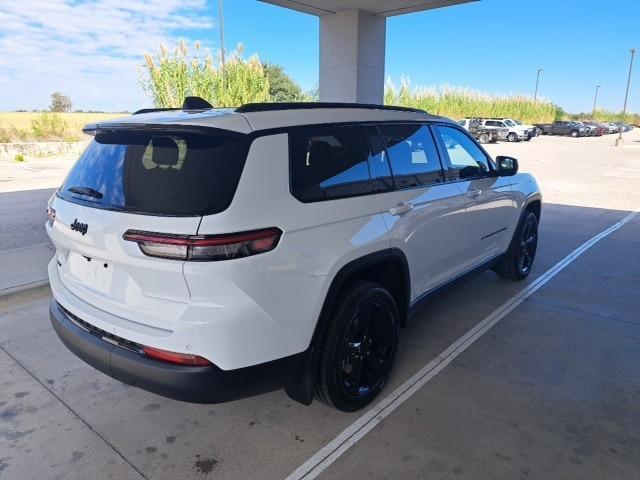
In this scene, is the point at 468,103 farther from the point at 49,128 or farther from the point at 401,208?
the point at 401,208

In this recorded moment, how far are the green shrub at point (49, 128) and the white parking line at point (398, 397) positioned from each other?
2535 cm

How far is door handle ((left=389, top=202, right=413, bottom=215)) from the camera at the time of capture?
2866mm

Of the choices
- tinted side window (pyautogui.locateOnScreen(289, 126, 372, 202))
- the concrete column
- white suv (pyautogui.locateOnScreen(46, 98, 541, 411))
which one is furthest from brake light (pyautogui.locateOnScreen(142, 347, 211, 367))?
the concrete column

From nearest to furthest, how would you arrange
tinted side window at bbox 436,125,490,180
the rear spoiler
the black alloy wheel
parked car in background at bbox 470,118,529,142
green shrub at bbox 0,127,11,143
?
the rear spoiler → tinted side window at bbox 436,125,490,180 → the black alloy wheel → green shrub at bbox 0,127,11,143 → parked car in background at bbox 470,118,529,142

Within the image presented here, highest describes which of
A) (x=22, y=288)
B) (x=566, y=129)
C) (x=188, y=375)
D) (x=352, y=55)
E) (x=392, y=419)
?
(x=352, y=55)

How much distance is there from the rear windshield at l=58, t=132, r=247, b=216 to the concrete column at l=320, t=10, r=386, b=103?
25.4ft

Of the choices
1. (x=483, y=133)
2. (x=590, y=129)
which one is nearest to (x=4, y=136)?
(x=483, y=133)

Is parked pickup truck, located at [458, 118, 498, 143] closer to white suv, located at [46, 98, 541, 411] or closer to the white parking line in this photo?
the white parking line

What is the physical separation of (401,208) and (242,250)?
1.25 metres

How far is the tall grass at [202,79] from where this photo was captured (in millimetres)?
16375

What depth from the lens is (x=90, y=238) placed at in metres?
2.31

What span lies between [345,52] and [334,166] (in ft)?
25.6

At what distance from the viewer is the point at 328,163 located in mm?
2574

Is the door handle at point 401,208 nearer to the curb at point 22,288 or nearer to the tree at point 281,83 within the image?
the curb at point 22,288
